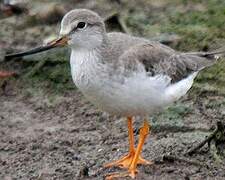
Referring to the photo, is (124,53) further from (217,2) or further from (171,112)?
(217,2)

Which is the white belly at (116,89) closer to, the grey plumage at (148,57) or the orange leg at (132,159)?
the grey plumage at (148,57)

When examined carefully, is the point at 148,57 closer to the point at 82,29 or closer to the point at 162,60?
the point at 162,60

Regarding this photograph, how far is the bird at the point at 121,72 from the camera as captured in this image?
7898 millimetres

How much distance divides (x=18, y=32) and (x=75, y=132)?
3.02m

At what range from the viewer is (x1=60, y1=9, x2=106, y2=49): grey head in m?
8.20

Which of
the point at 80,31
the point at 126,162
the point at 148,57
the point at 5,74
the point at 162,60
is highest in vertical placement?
the point at 80,31

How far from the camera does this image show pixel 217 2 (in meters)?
12.5

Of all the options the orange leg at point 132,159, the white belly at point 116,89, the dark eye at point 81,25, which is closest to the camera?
the white belly at point 116,89

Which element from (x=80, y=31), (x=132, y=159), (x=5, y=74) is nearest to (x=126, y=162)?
(x=132, y=159)

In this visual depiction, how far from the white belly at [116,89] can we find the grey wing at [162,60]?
0.49 feet

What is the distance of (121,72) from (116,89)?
194 millimetres

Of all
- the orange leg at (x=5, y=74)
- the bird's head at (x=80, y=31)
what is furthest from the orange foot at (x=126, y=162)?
the orange leg at (x=5, y=74)

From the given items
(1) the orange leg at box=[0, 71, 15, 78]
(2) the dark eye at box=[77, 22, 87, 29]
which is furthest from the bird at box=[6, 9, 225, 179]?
(1) the orange leg at box=[0, 71, 15, 78]

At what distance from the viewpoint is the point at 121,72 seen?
26.0 ft
